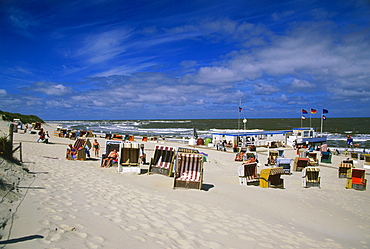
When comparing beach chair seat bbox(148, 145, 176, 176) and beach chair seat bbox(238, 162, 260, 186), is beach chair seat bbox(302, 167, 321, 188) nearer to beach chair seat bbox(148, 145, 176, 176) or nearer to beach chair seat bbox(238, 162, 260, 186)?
beach chair seat bbox(238, 162, 260, 186)

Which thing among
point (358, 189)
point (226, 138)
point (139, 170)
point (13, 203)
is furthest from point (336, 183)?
point (226, 138)

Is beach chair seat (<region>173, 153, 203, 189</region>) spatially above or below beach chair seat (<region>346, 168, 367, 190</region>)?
above

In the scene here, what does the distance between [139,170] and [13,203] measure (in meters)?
6.24

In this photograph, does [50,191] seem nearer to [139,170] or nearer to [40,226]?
[40,226]

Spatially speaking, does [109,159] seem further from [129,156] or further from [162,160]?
[162,160]

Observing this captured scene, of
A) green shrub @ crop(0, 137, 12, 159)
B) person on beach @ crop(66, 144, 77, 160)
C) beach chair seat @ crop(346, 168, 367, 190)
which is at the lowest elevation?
beach chair seat @ crop(346, 168, 367, 190)

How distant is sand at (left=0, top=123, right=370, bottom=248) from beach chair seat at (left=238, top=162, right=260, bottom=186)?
1266 millimetres

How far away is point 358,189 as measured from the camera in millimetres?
11250

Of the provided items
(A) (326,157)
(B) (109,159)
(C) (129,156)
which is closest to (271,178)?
(C) (129,156)

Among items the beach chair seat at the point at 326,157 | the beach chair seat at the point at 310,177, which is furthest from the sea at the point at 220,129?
the beach chair seat at the point at 310,177

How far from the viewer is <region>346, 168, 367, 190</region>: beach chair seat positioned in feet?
36.9

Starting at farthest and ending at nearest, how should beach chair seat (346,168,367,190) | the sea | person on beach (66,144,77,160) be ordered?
1. the sea
2. person on beach (66,144,77,160)
3. beach chair seat (346,168,367,190)

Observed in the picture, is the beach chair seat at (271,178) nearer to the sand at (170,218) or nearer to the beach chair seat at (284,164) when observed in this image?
the sand at (170,218)

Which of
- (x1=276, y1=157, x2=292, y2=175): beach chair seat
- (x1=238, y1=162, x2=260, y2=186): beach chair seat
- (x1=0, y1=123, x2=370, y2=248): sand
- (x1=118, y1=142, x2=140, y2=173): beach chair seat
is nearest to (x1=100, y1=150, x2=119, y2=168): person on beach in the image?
(x1=118, y1=142, x2=140, y2=173): beach chair seat
